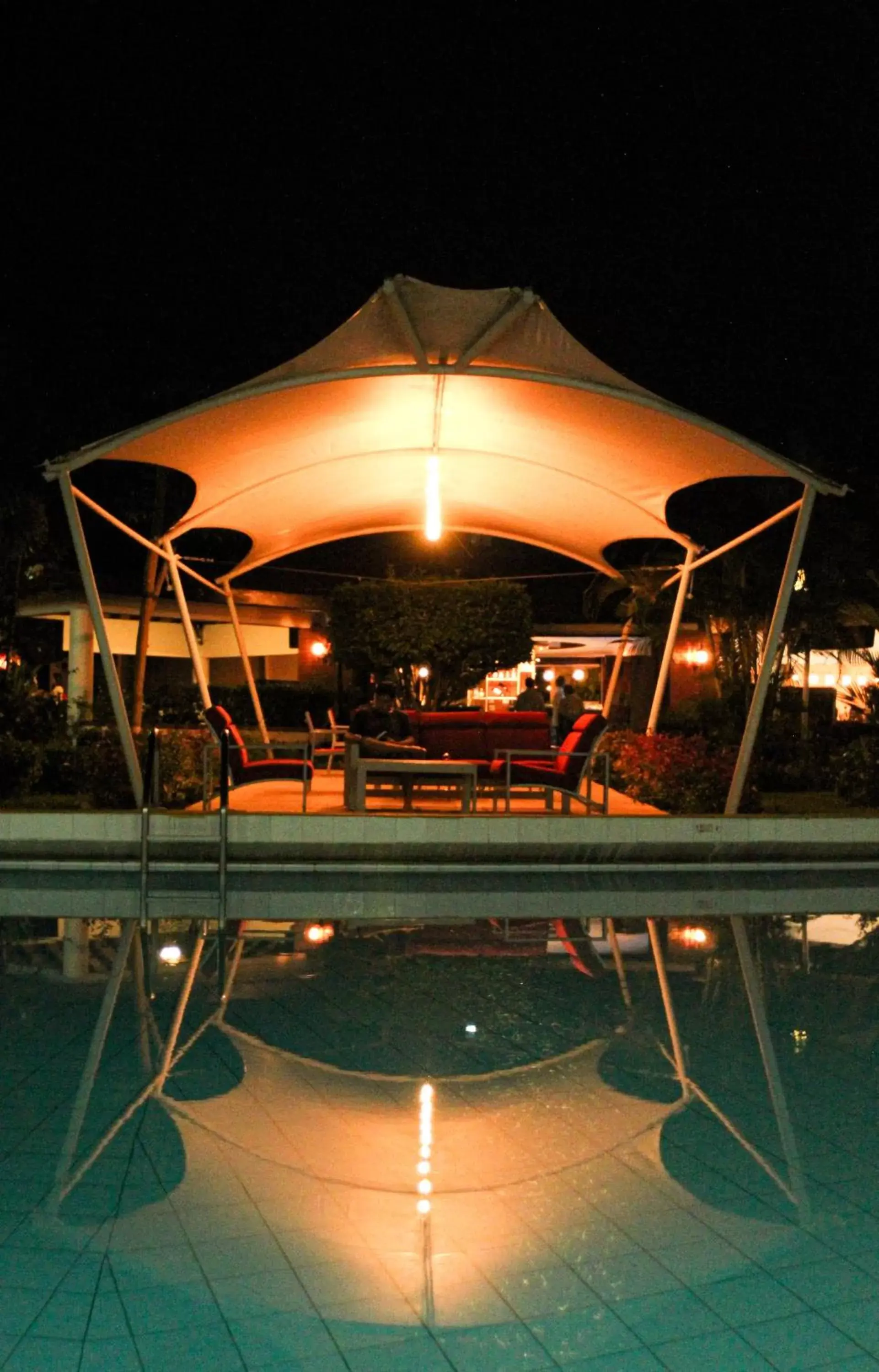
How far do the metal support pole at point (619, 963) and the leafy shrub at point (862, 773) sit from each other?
7.55 meters

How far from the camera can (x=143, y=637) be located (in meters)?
22.1

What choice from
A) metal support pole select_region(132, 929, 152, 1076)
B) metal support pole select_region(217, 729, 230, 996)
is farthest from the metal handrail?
metal support pole select_region(132, 929, 152, 1076)

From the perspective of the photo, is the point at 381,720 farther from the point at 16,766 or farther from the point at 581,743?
the point at 16,766

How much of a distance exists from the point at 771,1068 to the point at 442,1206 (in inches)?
82.6

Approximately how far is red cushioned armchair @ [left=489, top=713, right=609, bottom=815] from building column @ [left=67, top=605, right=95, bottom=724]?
14.8m

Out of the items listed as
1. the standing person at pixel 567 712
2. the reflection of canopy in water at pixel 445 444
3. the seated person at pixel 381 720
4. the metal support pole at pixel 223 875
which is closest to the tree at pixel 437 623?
the standing person at pixel 567 712

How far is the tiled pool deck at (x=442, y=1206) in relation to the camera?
3.22 m

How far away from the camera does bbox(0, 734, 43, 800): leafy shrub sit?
49.4 feet

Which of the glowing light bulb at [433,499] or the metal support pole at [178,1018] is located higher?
the glowing light bulb at [433,499]

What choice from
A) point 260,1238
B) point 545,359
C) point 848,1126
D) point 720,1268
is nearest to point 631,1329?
point 720,1268

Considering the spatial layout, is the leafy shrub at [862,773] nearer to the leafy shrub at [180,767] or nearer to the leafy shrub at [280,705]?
the leafy shrub at [180,767]

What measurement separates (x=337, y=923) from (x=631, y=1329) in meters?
6.02

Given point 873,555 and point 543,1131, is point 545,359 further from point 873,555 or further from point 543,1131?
point 873,555

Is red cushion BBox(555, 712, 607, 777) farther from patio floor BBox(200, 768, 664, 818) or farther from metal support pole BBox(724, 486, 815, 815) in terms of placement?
metal support pole BBox(724, 486, 815, 815)
